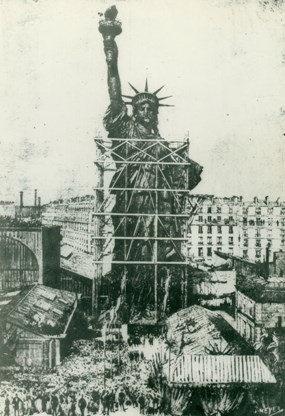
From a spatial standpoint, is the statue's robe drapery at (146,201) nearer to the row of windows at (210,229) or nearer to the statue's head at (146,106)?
the statue's head at (146,106)

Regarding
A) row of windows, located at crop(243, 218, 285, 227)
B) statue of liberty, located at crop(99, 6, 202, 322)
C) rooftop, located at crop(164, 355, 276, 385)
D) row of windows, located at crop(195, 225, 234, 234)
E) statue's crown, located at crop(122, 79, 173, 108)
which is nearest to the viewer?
rooftop, located at crop(164, 355, 276, 385)

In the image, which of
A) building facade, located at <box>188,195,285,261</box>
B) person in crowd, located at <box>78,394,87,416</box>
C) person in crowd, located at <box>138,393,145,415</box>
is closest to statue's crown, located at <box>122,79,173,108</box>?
building facade, located at <box>188,195,285,261</box>

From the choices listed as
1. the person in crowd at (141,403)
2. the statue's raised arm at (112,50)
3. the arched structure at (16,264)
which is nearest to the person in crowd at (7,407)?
the arched structure at (16,264)

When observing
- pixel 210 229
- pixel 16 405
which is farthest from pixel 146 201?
pixel 16 405

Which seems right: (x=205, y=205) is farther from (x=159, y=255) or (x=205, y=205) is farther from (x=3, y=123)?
(x=3, y=123)

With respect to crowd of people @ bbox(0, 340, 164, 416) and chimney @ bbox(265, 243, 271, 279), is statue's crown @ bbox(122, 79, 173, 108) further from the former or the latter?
crowd of people @ bbox(0, 340, 164, 416)

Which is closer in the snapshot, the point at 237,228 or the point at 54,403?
the point at 54,403

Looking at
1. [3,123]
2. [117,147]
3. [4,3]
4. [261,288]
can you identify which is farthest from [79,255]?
[4,3]

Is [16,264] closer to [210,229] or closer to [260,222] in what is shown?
[210,229]
